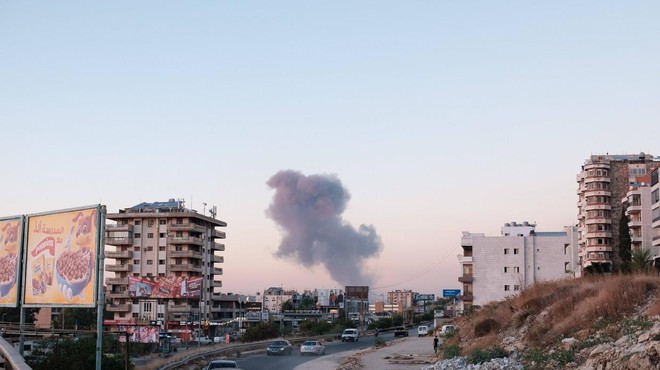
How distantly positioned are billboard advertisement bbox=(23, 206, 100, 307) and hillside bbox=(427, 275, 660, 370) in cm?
1644

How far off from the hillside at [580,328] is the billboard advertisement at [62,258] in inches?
647

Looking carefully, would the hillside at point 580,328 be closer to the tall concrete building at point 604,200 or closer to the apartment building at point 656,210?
the apartment building at point 656,210

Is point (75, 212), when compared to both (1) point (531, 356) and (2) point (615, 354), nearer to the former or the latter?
(1) point (531, 356)

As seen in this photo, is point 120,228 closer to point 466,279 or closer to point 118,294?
point 118,294

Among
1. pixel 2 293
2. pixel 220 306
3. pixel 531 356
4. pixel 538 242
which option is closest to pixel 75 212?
pixel 2 293

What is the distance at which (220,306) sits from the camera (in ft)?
514

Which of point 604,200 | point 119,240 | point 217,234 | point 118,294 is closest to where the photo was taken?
point 604,200

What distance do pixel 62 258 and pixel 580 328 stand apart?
2128 cm

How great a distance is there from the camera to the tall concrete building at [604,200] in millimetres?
114562

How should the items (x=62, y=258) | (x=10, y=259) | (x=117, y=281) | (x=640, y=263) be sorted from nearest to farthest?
(x=62, y=258)
(x=10, y=259)
(x=640, y=263)
(x=117, y=281)

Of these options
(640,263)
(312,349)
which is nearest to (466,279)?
(312,349)

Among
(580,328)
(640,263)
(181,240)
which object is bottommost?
(580,328)

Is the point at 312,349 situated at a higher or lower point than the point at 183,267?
lower

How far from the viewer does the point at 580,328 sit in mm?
30469
